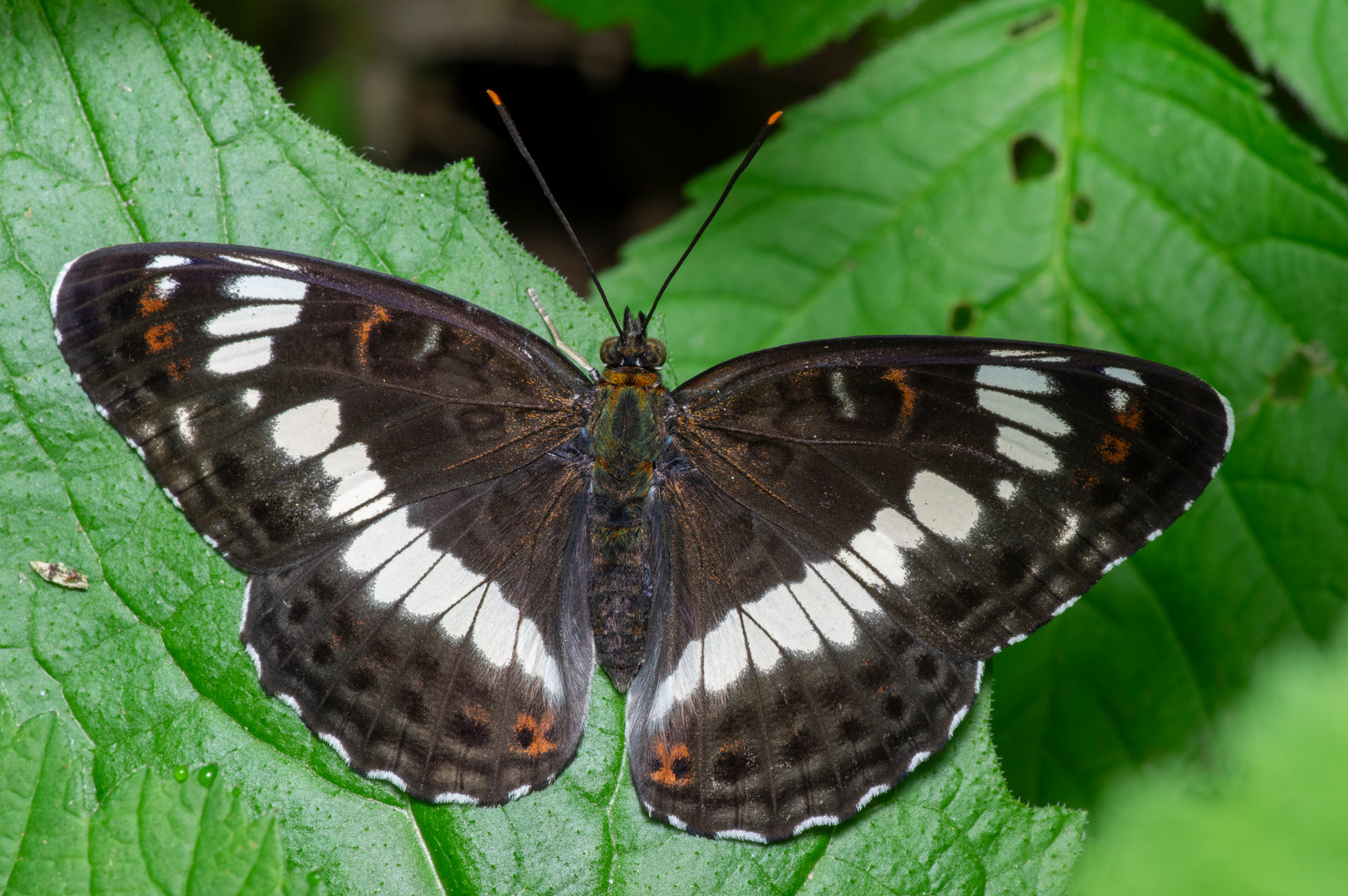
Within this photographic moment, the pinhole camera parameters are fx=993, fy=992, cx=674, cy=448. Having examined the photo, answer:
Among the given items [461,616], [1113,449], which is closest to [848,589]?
[1113,449]

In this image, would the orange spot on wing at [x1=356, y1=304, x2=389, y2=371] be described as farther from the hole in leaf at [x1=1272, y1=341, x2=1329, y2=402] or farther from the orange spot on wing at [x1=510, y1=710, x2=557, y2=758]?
the hole in leaf at [x1=1272, y1=341, x2=1329, y2=402]

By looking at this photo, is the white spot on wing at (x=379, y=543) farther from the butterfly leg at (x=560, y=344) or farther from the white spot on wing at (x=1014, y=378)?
the white spot on wing at (x=1014, y=378)

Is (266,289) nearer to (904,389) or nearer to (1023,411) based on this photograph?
(904,389)

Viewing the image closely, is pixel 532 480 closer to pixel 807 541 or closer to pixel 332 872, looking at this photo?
pixel 807 541

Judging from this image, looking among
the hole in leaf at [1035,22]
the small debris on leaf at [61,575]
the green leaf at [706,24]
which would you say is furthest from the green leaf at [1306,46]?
the small debris on leaf at [61,575]

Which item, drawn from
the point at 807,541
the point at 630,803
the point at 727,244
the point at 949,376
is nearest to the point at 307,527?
the point at 630,803

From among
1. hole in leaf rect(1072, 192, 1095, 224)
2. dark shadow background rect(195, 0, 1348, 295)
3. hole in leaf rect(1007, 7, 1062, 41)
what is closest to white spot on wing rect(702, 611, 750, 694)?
→ hole in leaf rect(1072, 192, 1095, 224)
